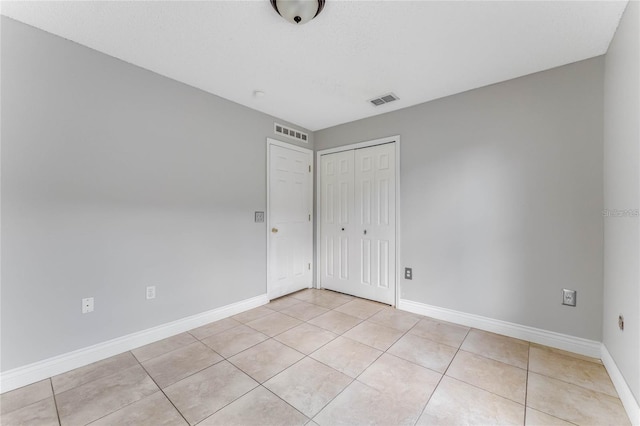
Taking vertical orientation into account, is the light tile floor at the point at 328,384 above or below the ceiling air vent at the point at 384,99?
below

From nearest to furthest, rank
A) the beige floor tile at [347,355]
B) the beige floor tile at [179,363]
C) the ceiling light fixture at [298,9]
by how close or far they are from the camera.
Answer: the ceiling light fixture at [298,9], the beige floor tile at [179,363], the beige floor tile at [347,355]

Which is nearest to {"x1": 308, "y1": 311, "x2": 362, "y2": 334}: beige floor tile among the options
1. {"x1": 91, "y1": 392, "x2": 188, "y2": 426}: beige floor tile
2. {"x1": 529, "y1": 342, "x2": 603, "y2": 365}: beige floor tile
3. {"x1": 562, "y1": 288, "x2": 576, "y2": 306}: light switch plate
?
{"x1": 91, "y1": 392, "x2": 188, "y2": 426}: beige floor tile

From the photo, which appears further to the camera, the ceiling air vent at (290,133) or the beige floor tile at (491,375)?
the ceiling air vent at (290,133)

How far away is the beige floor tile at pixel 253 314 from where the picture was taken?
286 centimetres

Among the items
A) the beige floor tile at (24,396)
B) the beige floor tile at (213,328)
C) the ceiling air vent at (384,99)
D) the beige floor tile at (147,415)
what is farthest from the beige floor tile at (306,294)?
the ceiling air vent at (384,99)

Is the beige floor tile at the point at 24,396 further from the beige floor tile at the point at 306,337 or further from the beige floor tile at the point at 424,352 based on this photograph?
the beige floor tile at the point at 424,352

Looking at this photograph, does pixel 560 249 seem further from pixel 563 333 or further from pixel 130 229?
pixel 130 229

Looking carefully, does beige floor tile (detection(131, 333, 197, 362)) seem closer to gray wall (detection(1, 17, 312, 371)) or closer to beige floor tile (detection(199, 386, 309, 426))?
gray wall (detection(1, 17, 312, 371))

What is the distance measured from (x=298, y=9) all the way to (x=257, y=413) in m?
2.41

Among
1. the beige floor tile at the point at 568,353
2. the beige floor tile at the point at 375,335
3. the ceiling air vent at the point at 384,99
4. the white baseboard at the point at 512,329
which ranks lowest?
the beige floor tile at the point at 375,335

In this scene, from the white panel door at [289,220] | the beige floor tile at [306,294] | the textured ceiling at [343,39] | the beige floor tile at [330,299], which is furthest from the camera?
the beige floor tile at [306,294]

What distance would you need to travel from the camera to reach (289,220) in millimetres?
3676

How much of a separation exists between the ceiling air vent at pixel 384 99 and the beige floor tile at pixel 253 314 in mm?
2694

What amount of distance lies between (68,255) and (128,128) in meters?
1.10
